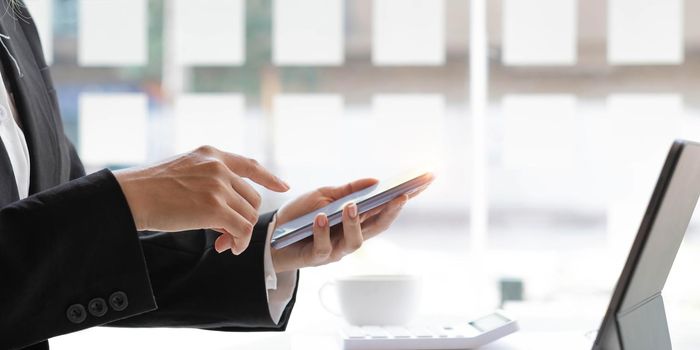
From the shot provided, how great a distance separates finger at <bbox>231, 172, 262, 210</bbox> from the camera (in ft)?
3.35

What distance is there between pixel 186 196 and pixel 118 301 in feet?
0.50

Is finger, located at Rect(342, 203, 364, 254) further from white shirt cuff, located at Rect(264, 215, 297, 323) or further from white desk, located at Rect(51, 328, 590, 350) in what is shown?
white desk, located at Rect(51, 328, 590, 350)

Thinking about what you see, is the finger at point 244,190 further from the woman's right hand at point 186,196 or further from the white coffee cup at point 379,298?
the white coffee cup at point 379,298

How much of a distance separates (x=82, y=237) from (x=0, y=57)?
434 millimetres

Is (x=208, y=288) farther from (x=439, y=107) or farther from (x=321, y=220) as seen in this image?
(x=439, y=107)

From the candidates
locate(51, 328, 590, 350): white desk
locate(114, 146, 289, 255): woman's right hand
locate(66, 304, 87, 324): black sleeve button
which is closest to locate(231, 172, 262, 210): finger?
locate(114, 146, 289, 255): woman's right hand

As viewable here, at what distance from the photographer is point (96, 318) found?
98 cm

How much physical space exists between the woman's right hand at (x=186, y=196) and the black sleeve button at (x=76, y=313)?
0.11 m

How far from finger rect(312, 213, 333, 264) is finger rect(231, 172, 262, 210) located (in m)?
0.25

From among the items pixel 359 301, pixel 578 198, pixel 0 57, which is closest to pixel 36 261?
pixel 0 57

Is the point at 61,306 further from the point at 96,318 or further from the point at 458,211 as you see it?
the point at 458,211

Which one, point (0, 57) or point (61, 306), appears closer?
point (61, 306)

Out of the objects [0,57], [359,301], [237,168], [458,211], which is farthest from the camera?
[458,211]

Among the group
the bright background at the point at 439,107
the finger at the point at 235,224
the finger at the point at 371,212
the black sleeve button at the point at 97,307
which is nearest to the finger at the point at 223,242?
the finger at the point at 235,224
